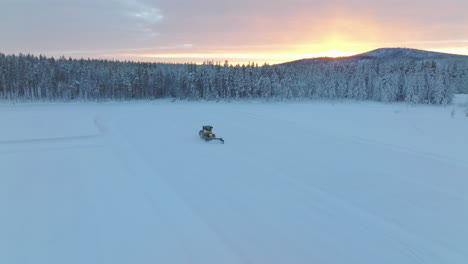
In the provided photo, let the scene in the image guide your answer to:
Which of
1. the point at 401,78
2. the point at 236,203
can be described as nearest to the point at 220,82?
the point at 401,78

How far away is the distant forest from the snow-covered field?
61.3 m

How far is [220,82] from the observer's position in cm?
8050

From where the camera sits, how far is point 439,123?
82.4 ft

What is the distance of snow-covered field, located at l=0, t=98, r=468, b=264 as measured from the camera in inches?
257

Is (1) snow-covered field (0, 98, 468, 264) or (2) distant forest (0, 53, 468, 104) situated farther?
(2) distant forest (0, 53, 468, 104)

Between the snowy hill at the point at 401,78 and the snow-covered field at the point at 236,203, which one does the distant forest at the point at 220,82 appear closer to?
the snowy hill at the point at 401,78

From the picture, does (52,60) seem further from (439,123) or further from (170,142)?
(439,123)


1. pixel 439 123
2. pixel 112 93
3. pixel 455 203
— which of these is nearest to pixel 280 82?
pixel 112 93

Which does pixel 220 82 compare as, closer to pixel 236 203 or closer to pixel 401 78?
pixel 401 78

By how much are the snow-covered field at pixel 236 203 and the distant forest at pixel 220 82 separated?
61.3m

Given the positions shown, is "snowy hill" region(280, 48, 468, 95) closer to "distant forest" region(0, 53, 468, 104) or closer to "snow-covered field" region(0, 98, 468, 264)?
"distant forest" region(0, 53, 468, 104)

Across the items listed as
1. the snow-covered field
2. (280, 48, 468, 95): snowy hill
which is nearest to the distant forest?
(280, 48, 468, 95): snowy hill

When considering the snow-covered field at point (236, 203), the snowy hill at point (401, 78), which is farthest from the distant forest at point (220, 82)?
the snow-covered field at point (236, 203)

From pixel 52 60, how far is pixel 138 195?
87.3 metres
